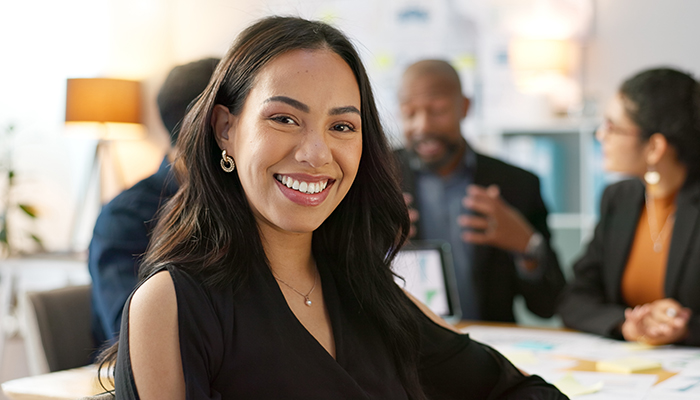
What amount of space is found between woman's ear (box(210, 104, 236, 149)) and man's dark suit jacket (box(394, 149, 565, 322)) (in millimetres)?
1496

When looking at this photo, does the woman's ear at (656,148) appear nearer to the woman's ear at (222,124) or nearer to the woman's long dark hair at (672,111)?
the woman's long dark hair at (672,111)

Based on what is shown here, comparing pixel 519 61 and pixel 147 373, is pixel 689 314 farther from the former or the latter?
pixel 519 61

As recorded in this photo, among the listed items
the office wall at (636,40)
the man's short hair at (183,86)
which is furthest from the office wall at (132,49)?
the man's short hair at (183,86)

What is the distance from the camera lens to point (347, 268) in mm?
Result: 1434

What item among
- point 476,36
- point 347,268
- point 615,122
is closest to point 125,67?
point 476,36

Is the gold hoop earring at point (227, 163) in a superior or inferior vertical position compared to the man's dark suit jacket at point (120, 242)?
superior

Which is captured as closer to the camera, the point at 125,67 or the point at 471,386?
the point at 471,386

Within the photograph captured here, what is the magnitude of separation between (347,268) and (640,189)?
1.65 metres

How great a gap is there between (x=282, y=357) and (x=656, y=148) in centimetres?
184

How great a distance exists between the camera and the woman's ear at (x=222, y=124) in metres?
1.23

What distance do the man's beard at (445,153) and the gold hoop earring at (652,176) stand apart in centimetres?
78

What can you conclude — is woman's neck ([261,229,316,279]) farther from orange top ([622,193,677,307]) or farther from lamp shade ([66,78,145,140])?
lamp shade ([66,78,145,140])

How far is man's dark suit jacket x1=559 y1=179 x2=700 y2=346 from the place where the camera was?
7.68 feet

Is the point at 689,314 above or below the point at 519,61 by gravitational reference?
below
